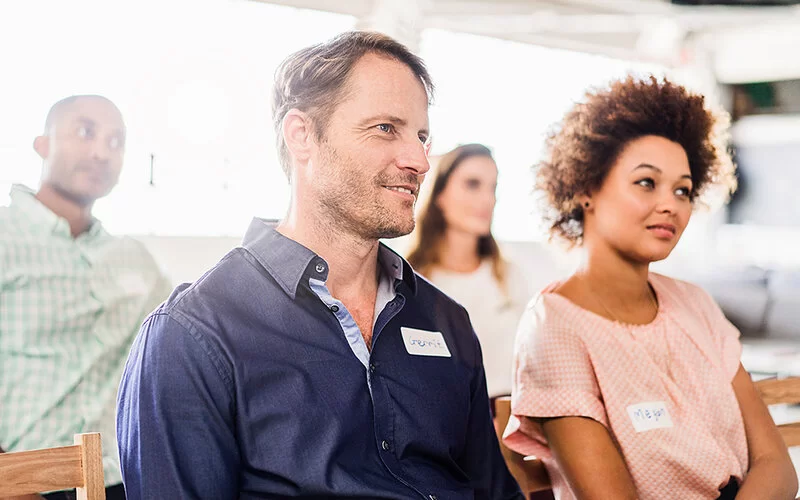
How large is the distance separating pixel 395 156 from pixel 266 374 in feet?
1.33

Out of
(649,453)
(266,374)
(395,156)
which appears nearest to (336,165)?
(395,156)

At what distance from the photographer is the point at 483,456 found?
5.13 feet

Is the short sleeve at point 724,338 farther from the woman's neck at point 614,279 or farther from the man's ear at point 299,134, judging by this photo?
the man's ear at point 299,134

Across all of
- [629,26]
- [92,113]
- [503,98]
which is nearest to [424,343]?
[92,113]

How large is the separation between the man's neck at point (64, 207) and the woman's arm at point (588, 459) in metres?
1.39

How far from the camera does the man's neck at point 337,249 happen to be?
1434 millimetres

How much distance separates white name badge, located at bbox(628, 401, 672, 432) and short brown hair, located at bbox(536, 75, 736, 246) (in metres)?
0.48

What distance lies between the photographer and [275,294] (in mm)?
1340

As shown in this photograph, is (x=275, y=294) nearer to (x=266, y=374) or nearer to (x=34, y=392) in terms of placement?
(x=266, y=374)

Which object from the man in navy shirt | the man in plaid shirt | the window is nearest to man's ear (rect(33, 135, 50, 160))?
the man in plaid shirt

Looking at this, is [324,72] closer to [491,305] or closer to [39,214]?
[39,214]

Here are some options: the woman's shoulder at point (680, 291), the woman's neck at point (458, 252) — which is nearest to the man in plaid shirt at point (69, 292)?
the woman's neck at point (458, 252)

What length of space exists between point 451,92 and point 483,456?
126 inches

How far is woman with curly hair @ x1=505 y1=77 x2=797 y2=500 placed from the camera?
168cm
